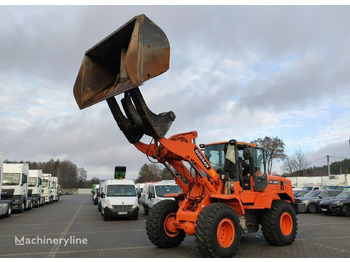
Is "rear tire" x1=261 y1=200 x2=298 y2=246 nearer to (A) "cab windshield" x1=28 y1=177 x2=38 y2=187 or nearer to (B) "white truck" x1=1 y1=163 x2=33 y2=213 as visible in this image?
(B) "white truck" x1=1 y1=163 x2=33 y2=213

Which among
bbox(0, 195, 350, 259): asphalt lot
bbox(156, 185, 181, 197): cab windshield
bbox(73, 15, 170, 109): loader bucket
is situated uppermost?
bbox(73, 15, 170, 109): loader bucket

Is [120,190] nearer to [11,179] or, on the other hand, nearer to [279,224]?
[11,179]

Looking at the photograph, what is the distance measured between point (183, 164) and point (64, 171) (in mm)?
132688

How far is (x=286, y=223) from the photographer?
30.6 ft

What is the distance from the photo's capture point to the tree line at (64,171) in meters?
126

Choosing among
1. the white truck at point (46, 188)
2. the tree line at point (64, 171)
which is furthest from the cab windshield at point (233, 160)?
the tree line at point (64, 171)

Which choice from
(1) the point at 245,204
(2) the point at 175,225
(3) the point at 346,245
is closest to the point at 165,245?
(2) the point at 175,225

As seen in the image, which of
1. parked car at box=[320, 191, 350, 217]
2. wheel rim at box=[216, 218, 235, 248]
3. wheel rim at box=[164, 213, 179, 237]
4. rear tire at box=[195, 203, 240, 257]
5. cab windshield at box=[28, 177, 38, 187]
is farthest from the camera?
cab windshield at box=[28, 177, 38, 187]

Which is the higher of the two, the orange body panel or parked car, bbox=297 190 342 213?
the orange body panel

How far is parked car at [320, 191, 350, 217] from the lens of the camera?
1811cm

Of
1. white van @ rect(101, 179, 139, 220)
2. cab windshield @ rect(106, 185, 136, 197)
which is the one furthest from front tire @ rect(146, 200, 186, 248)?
cab windshield @ rect(106, 185, 136, 197)

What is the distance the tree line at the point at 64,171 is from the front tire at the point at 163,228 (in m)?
123

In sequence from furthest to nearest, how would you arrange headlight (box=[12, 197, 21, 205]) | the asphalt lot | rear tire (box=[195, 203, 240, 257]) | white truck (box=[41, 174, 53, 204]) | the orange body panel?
1. white truck (box=[41, 174, 53, 204])
2. headlight (box=[12, 197, 21, 205])
3. the asphalt lot
4. the orange body panel
5. rear tire (box=[195, 203, 240, 257])

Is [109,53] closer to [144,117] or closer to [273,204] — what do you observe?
[144,117]
